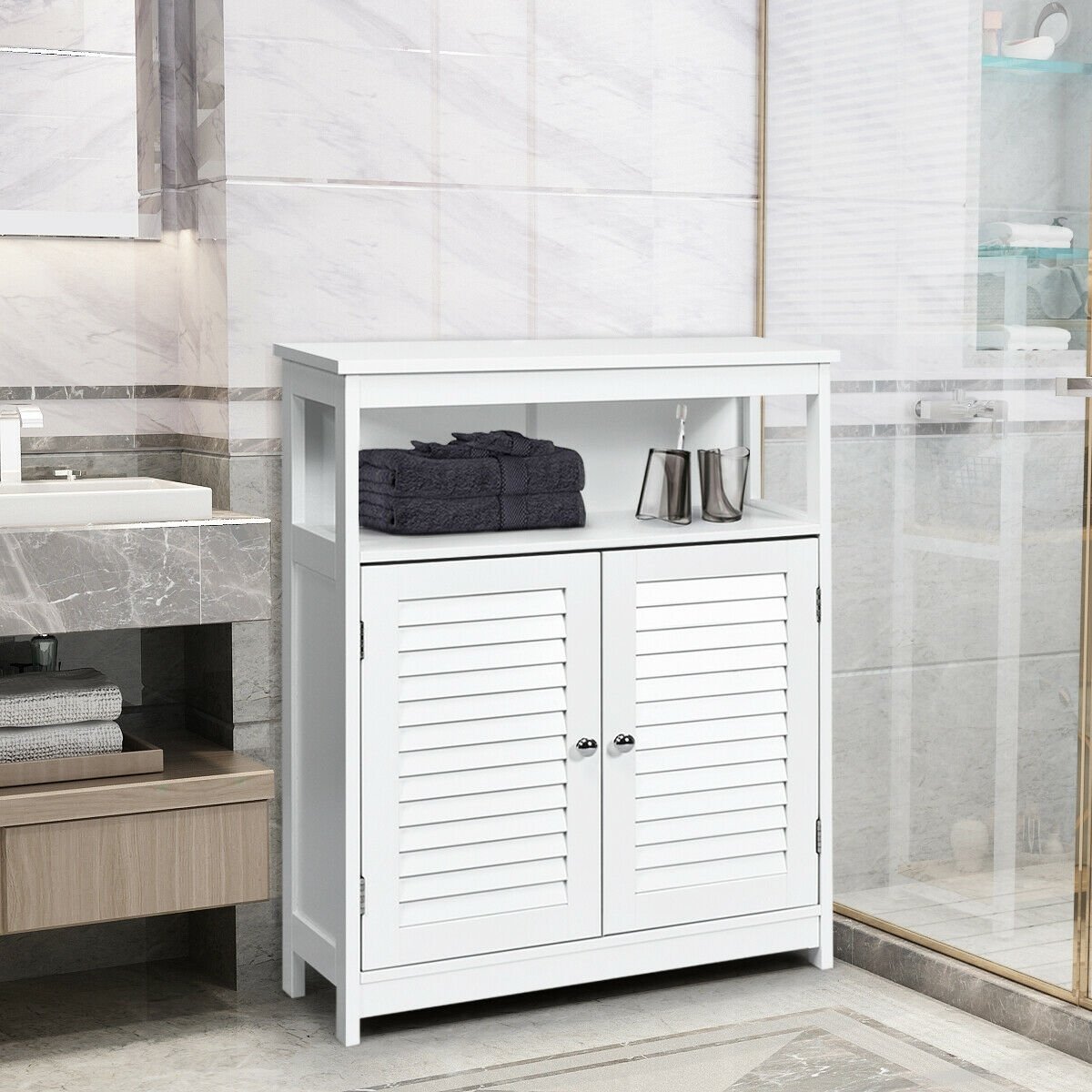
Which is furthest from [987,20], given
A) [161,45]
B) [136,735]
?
[136,735]

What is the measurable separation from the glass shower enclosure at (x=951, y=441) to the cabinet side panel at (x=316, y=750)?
40.0 inches

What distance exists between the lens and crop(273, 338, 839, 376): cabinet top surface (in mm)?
2674

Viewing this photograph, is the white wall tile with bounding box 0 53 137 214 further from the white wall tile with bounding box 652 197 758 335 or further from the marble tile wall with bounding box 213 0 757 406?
the white wall tile with bounding box 652 197 758 335

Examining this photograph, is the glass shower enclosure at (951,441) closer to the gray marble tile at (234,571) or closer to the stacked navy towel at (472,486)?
the stacked navy towel at (472,486)

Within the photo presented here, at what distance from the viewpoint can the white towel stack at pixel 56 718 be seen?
264 centimetres

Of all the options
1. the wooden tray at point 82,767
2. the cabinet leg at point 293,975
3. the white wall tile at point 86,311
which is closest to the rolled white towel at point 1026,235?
the white wall tile at point 86,311

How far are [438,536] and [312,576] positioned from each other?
25cm

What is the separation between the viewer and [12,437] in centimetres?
285

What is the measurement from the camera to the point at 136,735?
3094 mm

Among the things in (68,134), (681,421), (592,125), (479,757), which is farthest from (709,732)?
(68,134)

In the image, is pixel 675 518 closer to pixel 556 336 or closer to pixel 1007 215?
pixel 556 336

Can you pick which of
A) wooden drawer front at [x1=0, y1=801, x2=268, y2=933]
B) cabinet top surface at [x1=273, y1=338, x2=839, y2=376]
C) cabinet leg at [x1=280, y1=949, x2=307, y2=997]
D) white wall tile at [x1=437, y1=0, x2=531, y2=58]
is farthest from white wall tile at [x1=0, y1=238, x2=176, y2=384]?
cabinet leg at [x1=280, y1=949, x2=307, y2=997]

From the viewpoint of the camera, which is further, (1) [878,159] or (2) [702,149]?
(2) [702,149]

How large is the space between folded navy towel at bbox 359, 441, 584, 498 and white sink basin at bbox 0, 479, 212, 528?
318 millimetres
